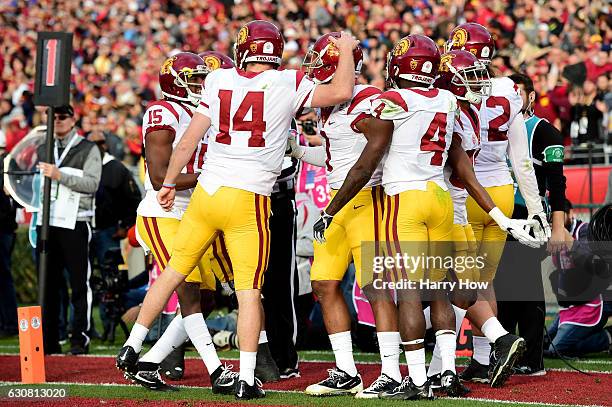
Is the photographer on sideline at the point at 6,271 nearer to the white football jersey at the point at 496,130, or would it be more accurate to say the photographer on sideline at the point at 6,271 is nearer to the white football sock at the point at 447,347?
the white football jersey at the point at 496,130

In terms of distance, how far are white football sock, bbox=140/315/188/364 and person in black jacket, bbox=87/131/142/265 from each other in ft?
13.9

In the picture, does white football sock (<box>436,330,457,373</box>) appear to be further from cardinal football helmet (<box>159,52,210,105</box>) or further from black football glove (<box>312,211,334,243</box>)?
cardinal football helmet (<box>159,52,210,105</box>)

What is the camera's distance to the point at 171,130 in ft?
24.0

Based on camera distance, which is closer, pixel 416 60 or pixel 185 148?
pixel 416 60

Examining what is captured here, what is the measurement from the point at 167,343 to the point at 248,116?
5.35ft

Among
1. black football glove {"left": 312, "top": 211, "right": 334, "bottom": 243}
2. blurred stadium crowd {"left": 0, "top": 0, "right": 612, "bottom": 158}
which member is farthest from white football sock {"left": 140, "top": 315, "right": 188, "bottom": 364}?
blurred stadium crowd {"left": 0, "top": 0, "right": 612, "bottom": 158}

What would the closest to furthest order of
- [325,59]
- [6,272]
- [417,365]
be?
[417,365]
[325,59]
[6,272]

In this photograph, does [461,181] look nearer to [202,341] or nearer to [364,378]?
[364,378]

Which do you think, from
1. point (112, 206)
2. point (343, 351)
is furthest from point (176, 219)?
point (112, 206)

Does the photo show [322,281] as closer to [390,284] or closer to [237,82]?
[390,284]

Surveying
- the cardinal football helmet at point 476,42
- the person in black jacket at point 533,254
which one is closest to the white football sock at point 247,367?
the person in black jacket at point 533,254

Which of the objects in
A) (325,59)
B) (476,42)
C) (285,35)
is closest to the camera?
(325,59)

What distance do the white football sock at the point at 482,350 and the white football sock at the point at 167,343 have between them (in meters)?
1.90

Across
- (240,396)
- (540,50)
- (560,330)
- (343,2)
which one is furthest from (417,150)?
(343,2)
